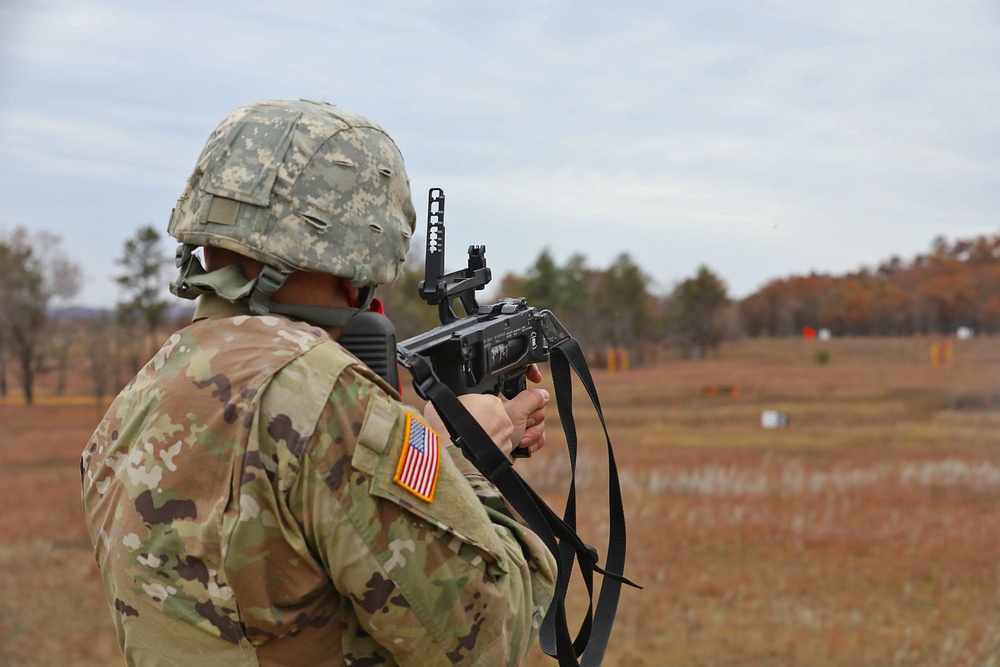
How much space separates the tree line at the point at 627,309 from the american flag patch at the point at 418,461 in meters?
17.2

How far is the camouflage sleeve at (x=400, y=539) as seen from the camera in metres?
1.78

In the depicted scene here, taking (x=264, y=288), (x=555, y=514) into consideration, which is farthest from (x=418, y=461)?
(x=555, y=514)

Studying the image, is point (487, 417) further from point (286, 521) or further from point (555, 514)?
point (286, 521)

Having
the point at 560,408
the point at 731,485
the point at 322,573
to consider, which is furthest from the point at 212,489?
the point at 731,485

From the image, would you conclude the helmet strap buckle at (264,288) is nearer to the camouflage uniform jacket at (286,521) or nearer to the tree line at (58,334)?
the camouflage uniform jacket at (286,521)

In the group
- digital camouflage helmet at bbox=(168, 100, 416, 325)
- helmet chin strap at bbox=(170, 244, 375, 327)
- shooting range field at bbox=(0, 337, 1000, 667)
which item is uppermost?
digital camouflage helmet at bbox=(168, 100, 416, 325)

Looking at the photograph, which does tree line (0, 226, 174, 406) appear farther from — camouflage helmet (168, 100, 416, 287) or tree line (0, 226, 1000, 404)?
camouflage helmet (168, 100, 416, 287)

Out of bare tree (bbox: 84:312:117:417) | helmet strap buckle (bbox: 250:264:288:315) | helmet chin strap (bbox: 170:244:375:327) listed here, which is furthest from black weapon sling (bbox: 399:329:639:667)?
bare tree (bbox: 84:312:117:417)

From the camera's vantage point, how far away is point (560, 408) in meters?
3.23

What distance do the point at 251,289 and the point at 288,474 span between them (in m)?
0.43

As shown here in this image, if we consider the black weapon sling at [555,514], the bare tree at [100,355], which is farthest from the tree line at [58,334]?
the black weapon sling at [555,514]

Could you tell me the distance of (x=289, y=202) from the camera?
199 cm

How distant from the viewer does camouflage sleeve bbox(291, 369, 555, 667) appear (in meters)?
1.78

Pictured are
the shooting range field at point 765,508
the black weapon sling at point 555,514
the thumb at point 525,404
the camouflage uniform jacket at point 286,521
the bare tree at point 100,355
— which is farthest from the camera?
the bare tree at point 100,355
